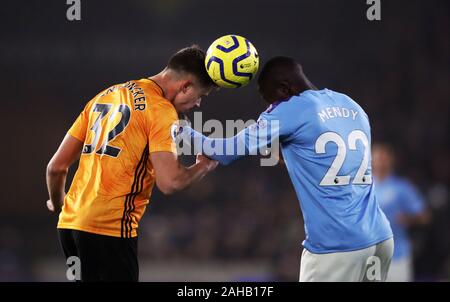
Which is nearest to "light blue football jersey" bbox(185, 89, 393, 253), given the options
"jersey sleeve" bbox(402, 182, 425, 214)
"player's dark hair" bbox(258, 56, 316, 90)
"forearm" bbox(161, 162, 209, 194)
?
"player's dark hair" bbox(258, 56, 316, 90)

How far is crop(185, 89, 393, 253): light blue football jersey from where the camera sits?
4.19 meters

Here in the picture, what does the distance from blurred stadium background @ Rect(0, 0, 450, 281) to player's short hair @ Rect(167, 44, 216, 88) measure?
6114 mm

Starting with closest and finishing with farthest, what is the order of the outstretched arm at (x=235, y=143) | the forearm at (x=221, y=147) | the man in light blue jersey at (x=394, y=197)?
the outstretched arm at (x=235, y=143)
the forearm at (x=221, y=147)
the man in light blue jersey at (x=394, y=197)

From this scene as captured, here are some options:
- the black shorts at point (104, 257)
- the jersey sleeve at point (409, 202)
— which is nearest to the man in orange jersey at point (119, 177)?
the black shorts at point (104, 257)

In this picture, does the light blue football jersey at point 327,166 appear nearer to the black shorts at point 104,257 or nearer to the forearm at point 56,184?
the black shorts at point 104,257

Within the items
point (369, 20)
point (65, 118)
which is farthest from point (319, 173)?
point (369, 20)

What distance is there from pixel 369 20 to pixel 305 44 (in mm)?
1378

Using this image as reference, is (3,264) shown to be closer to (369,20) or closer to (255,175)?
(255,175)

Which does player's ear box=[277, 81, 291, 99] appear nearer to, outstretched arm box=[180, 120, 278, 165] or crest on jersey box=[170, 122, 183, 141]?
outstretched arm box=[180, 120, 278, 165]

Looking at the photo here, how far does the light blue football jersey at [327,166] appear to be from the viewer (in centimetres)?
419

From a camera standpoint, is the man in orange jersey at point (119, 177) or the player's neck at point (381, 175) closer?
the man in orange jersey at point (119, 177)

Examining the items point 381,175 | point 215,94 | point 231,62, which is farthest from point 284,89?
point 215,94

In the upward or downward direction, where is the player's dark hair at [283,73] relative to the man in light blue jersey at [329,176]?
upward

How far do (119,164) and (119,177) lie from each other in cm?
8
